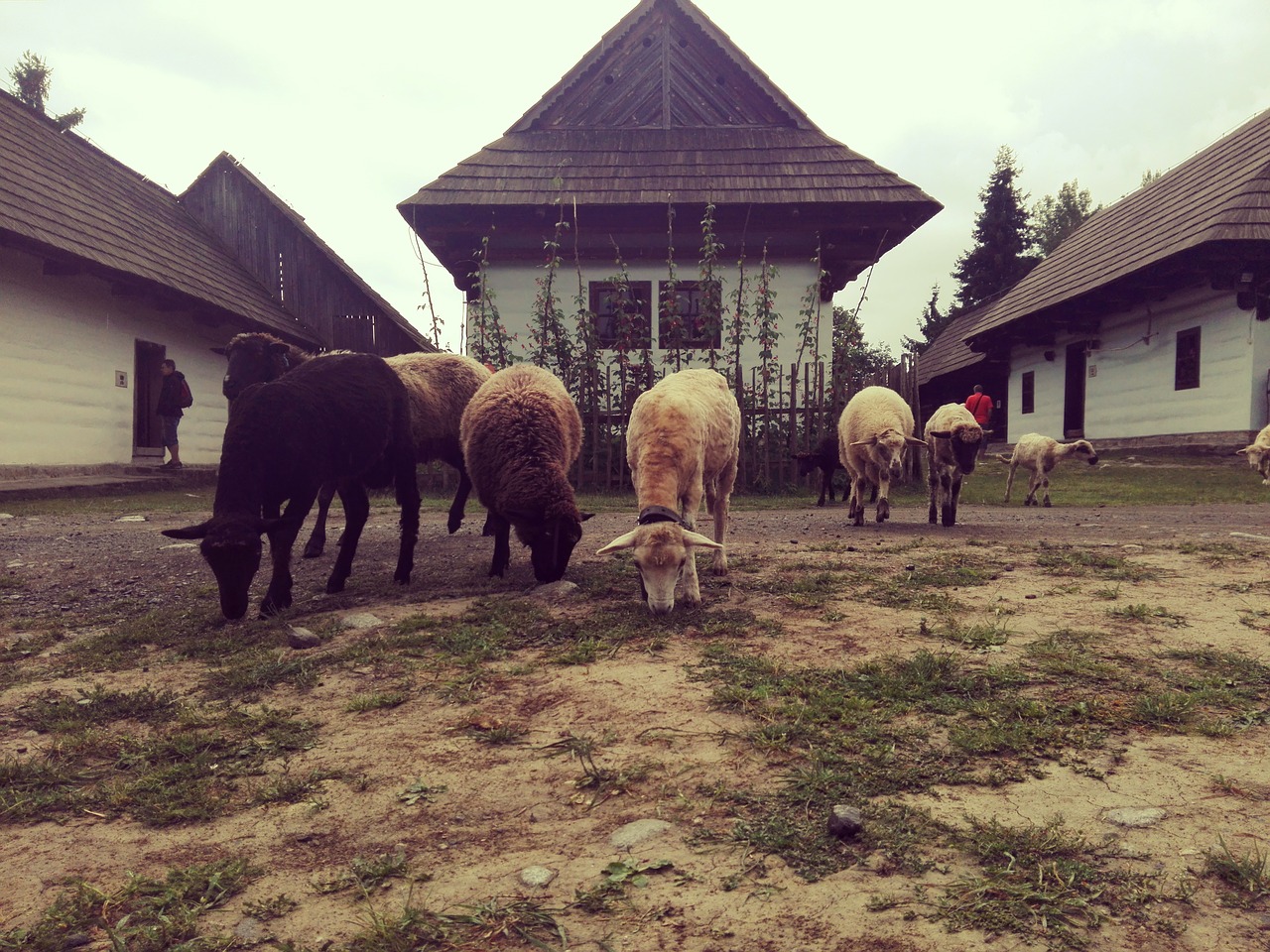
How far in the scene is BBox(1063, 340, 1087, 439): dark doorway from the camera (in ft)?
80.4

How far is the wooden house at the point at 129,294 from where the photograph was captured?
43.3ft

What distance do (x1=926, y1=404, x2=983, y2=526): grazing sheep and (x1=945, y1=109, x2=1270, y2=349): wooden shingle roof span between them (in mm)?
12056

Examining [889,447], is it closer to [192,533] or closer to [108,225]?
[192,533]

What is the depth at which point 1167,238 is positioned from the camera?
1852 centimetres

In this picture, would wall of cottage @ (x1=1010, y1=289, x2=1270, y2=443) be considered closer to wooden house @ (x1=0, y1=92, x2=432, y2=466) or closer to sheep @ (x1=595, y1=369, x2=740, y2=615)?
sheep @ (x1=595, y1=369, x2=740, y2=615)

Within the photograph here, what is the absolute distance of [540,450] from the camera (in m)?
5.28

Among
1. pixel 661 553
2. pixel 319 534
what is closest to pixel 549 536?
pixel 661 553

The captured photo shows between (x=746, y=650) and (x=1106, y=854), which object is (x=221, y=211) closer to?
(x=746, y=650)

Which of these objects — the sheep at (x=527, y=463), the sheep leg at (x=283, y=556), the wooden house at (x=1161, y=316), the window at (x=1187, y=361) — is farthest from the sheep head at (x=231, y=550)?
the window at (x=1187, y=361)

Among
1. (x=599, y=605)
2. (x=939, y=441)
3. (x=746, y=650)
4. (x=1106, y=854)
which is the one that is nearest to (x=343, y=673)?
(x=599, y=605)

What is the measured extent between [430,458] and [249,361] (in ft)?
5.73

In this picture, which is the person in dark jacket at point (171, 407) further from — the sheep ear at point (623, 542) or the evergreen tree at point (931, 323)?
the evergreen tree at point (931, 323)

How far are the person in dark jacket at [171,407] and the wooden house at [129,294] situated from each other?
0.78 metres

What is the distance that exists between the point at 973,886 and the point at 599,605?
2.97 metres
